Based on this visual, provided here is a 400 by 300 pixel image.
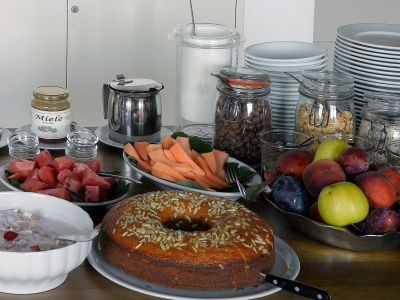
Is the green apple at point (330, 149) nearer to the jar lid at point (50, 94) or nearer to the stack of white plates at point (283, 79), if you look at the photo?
the stack of white plates at point (283, 79)

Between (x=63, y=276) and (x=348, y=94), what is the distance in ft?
2.42

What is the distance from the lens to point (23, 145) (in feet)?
5.53

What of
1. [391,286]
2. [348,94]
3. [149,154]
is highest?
[348,94]

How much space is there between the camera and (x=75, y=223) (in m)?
1.34

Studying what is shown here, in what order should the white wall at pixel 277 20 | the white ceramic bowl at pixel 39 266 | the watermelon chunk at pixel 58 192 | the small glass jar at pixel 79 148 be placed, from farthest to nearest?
the white wall at pixel 277 20
the small glass jar at pixel 79 148
the watermelon chunk at pixel 58 192
the white ceramic bowl at pixel 39 266

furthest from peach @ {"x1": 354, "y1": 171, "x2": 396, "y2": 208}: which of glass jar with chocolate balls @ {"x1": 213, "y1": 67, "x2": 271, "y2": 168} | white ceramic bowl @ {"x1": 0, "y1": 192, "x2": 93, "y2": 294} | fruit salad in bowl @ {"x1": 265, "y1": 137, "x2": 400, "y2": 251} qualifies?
white ceramic bowl @ {"x1": 0, "y1": 192, "x2": 93, "y2": 294}

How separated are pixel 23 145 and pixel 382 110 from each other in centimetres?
71

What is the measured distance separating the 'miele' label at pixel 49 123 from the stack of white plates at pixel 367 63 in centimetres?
63

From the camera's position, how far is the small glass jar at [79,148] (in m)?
1.70

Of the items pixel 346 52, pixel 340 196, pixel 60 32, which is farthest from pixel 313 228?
pixel 60 32

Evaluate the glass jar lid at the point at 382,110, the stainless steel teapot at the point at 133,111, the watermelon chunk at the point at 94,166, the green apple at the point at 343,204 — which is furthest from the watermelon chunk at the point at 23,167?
the glass jar lid at the point at 382,110

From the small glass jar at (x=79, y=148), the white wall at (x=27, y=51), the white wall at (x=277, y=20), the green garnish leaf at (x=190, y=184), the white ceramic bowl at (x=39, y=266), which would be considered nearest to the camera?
the white ceramic bowl at (x=39, y=266)

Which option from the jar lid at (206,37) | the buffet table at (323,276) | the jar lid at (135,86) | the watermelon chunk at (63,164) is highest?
the jar lid at (206,37)

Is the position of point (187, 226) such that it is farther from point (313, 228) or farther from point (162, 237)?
point (313, 228)
